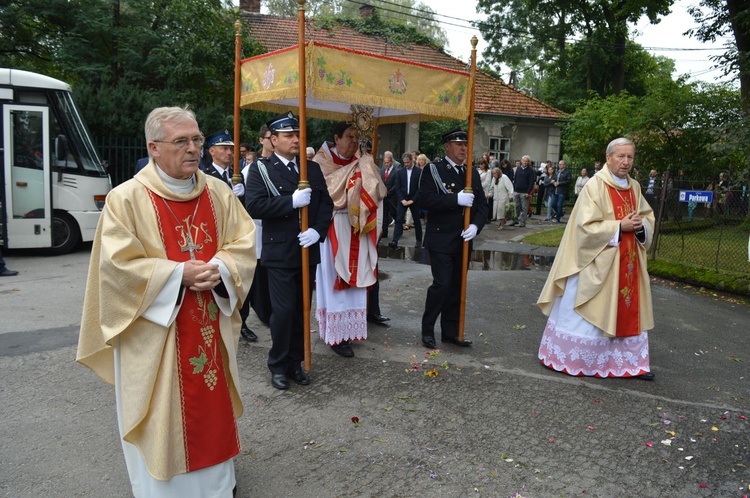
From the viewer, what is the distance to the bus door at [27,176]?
10344mm

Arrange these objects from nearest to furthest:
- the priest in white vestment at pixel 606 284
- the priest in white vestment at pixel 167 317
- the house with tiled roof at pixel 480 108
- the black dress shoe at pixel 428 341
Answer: the priest in white vestment at pixel 167 317 → the priest in white vestment at pixel 606 284 → the black dress shoe at pixel 428 341 → the house with tiled roof at pixel 480 108

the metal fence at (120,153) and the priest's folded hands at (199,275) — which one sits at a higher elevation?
the metal fence at (120,153)

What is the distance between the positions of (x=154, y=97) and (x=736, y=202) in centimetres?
1319

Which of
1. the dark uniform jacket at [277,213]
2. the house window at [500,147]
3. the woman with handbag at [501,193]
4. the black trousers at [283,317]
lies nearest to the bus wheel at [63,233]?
the dark uniform jacket at [277,213]

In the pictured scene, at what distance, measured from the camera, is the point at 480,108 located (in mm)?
25438

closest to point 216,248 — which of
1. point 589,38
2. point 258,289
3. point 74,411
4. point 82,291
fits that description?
point 74,411

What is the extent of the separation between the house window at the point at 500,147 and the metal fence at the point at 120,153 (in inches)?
627

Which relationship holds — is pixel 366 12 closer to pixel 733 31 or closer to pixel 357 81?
pixel 733 31

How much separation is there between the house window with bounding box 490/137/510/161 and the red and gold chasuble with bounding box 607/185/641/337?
864 inches

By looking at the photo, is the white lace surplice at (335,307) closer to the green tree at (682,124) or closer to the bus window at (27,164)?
the bus window at (27,164)

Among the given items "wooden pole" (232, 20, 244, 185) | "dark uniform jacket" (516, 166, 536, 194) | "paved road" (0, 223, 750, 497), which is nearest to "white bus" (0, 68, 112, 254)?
"paved road" (0, 223, 750, 497)

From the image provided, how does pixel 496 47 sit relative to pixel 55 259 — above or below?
above

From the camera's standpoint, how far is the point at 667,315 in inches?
304

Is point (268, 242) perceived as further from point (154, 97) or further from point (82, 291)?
point (154, 97)
